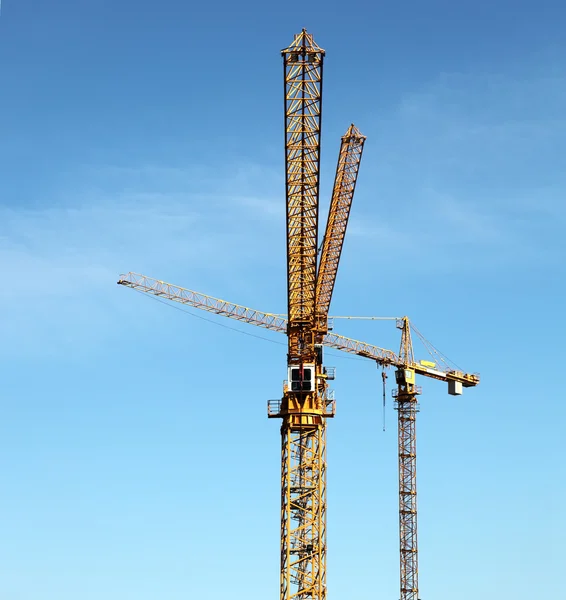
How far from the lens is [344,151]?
136 m

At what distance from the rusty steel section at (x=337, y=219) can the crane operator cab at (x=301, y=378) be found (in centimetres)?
873

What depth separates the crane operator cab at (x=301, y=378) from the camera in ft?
414

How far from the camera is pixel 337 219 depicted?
5477 inches

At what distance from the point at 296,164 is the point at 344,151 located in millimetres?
15330

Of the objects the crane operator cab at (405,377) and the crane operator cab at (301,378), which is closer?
the crane operator cab at (301,378)

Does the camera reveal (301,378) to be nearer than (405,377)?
Yes

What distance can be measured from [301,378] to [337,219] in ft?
70.7

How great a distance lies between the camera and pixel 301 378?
12700 cm

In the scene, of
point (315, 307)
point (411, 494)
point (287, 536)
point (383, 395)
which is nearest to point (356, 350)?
point (383, 395)

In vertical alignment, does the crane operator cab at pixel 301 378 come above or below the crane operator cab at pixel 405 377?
below

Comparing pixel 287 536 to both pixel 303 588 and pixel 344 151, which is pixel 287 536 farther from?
pixel 344 151

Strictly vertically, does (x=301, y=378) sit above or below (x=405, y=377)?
below

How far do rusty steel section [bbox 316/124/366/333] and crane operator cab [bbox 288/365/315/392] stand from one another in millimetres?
8733

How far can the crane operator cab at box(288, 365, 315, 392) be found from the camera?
4966 inches
